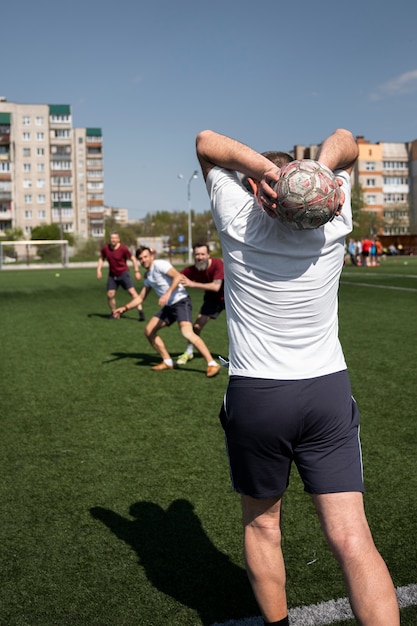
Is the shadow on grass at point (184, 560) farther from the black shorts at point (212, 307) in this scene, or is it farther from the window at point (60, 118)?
the window at point (60, 118)

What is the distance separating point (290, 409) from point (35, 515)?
2.66 metres

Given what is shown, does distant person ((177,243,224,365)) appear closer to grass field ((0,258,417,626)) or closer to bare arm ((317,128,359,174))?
grass field ((0,258,417,626))

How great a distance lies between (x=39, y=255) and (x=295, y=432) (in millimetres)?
66883

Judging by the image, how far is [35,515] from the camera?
14.8 ft

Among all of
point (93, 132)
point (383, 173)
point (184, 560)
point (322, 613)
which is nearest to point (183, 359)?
point (184, 560)

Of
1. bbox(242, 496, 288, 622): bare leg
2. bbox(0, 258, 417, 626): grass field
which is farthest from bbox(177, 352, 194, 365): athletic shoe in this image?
bbox(242, 496, 288, 622): bare leg

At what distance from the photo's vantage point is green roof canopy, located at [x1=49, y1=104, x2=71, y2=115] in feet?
389

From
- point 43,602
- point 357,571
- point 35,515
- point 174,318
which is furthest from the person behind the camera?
point 174,318

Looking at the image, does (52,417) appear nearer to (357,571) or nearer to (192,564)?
(192,564)

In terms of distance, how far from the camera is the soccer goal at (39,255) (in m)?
62.8

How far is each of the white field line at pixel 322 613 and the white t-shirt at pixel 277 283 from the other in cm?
129

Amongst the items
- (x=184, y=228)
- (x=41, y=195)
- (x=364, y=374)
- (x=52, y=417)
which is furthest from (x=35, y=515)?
(x=41, y=195)

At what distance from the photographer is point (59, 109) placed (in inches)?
4683

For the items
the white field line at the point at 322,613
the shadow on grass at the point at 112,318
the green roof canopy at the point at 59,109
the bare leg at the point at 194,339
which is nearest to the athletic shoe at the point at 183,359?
the bare leg at the point at 194,339
